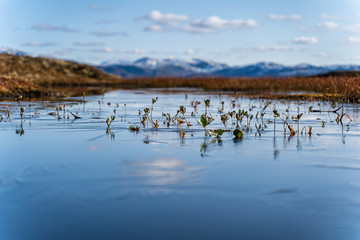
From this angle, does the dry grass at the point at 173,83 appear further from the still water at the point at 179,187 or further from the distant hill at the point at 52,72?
the still water at the point at 179,187

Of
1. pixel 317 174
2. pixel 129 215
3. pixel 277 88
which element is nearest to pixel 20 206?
pixel 129 215

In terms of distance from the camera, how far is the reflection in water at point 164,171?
5.67m

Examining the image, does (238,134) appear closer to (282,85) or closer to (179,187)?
(179,187)

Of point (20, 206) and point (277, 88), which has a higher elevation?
point (277, 88)

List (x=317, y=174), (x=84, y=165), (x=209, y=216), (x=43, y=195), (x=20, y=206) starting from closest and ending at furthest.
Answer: (x=209, y=216)
(x=20, y=206)
(x=43, y=195)
(x=317, y=174)
(x=84, y=165)

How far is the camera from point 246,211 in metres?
4.47

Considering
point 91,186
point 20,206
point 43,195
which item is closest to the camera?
point 20,206

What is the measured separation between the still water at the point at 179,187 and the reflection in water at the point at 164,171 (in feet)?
0.05

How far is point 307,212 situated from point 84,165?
3.72m

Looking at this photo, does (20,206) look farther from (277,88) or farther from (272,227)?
(277,88)

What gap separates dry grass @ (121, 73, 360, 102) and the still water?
10667 mm

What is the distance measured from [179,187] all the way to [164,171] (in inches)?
33.0

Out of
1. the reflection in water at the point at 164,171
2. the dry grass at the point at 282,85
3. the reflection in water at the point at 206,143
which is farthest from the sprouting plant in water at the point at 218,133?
the dry grass at the point at 282,85

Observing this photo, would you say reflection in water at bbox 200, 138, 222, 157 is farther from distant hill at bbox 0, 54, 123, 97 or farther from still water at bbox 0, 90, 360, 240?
distant hill at bbox 0, 54, 123, 97
